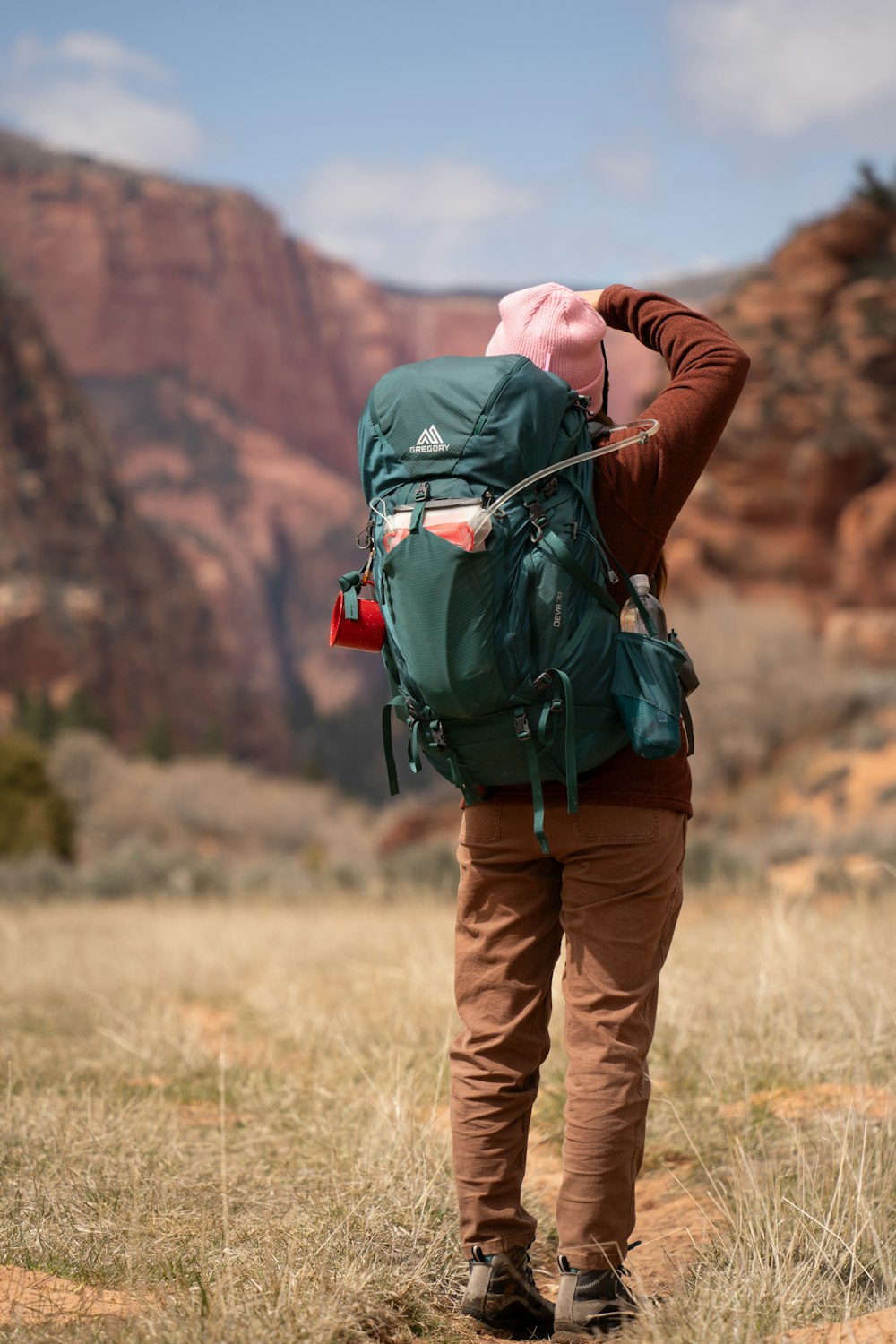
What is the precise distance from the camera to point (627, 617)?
2477 millimetres

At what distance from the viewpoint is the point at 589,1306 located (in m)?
2.29

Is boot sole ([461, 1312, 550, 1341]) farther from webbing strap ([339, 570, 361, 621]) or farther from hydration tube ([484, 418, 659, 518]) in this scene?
hydration tube ([484, 418, 659, 518])

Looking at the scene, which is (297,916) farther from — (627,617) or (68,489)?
(68,489)

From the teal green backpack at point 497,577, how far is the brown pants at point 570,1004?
5.8 inches

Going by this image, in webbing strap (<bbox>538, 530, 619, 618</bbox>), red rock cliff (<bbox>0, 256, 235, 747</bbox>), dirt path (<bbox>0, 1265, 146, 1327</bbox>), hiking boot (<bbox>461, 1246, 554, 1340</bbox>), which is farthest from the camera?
red rock cliff (<bbox>0, 256, 235, 747</bbox>)

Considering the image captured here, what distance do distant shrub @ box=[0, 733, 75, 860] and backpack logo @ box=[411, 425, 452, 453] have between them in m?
15.1

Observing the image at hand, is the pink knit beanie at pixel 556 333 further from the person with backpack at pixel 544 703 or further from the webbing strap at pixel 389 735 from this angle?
the webbing strap at pixel 389 735

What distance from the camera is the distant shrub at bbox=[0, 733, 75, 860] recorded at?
17.2 metres

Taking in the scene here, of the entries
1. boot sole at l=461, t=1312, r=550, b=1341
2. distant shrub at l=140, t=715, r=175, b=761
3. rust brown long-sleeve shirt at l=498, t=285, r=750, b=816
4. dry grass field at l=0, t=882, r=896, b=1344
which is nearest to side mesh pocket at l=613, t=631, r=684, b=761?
rust brown long-sleeve shirt at l=498, t=285, r=750, b=816

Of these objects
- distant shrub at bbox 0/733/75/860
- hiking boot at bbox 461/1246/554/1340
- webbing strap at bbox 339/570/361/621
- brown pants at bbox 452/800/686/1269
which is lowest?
distant shrub at bbox 0/733/75/860

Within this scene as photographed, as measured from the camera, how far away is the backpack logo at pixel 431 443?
234 cm

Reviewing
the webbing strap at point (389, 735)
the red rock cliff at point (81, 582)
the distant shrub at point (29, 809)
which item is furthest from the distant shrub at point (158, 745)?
the webbing strap at point (389, 735)

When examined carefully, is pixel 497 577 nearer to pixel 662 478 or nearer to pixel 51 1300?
pixel 662 478

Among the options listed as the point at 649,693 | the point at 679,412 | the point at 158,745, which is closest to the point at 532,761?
the point at 649,693
